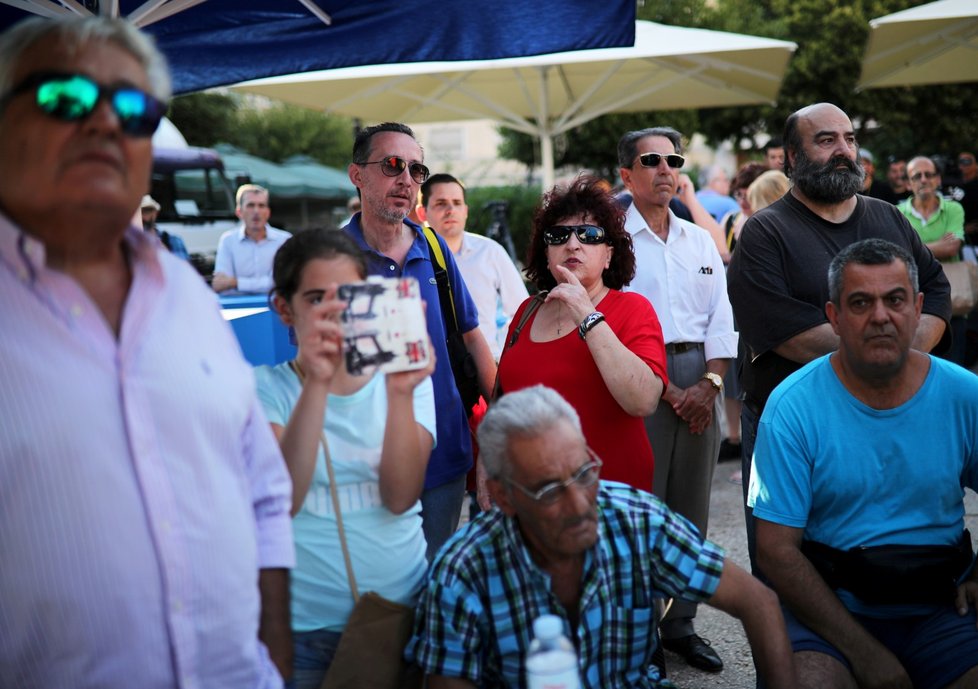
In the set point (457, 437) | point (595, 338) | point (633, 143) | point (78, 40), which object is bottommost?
point (457, 437)

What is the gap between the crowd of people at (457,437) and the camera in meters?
1.55

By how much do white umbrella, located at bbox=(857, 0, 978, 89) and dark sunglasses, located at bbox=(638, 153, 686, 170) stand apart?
18.8ft

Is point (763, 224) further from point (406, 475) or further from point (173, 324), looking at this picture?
point (173, 324)

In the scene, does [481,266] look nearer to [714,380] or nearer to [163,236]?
[714,380]

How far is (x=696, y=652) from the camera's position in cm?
395

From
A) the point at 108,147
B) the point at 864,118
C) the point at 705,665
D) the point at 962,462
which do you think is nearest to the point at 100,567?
the point at 108,147

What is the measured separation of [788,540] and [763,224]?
1.41 m

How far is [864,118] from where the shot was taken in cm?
2159

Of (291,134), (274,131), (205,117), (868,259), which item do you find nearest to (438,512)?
A: (868,259)

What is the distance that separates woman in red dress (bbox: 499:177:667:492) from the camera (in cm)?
324

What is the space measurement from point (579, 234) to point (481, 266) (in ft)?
6.85

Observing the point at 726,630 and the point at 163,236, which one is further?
the point at 163,236

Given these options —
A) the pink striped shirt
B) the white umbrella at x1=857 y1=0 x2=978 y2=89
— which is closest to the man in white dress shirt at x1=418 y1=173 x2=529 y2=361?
the pink striped shirt

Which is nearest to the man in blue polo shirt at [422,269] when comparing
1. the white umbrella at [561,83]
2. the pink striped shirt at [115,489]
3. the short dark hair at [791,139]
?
the short dark hair at [791,139]
